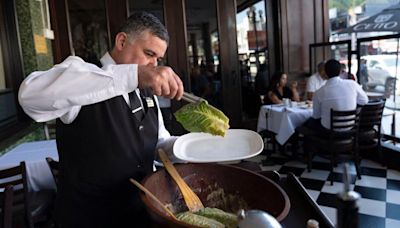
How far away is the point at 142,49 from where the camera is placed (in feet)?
3.92

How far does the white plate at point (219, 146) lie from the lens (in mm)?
1034

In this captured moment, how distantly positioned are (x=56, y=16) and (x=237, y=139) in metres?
4.55

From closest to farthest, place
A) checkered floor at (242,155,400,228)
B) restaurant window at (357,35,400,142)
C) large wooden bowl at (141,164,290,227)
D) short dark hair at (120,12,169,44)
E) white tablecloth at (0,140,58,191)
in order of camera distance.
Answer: large wooden bowl at (141,164,290,227) → short dark hair at (120,12,169,44) → white tablecloth at (0,140,58,191) → checkered floor at (242,155,400,228) → restaurant window at (357,35,400,142)

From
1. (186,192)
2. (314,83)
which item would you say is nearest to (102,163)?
(186,192)

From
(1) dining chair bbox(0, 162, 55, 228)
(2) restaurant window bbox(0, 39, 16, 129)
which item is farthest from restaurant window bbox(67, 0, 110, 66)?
(1) dining chair bbox(0, 162, 55, 228)

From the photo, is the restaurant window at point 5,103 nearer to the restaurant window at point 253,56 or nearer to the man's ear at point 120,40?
the man's ear at point 120,40

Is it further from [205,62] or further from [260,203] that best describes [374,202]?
[205,62]

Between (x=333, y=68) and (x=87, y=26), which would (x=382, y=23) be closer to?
(x=333, y=68)

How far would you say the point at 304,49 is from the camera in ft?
18.8

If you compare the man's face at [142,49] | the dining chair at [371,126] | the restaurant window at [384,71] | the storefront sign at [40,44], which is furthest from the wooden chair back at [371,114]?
the storefront sign at [40,44]

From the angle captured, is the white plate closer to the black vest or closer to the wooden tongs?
the wooden tongs

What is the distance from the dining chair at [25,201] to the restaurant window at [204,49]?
3.33 m

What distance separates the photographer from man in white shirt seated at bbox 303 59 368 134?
149 inches

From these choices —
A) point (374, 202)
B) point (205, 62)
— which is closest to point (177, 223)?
point (374, 202)
